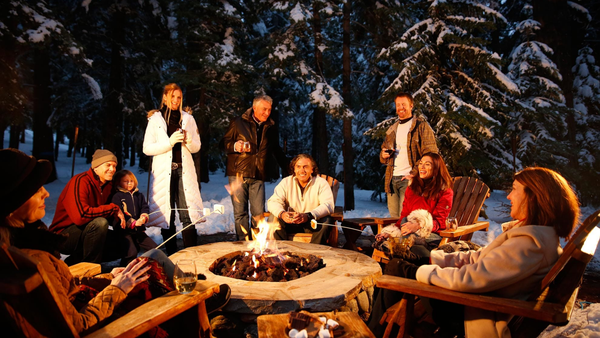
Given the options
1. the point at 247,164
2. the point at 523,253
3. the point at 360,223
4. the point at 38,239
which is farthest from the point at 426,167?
the point at 38,239

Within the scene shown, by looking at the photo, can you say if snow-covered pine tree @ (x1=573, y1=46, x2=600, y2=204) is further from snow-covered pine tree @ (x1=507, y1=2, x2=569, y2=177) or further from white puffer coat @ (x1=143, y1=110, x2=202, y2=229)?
white puffer coat @ (x1=143, y1=110, x2=202, y2=229)

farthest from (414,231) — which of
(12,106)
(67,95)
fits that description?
(67,95)

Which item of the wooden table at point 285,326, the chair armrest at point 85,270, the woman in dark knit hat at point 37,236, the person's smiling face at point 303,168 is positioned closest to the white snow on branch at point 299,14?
the person's smiling face at point 303,168

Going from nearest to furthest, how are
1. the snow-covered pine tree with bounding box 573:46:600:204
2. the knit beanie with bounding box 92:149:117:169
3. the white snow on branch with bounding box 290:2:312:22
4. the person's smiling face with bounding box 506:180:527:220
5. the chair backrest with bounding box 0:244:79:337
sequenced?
the chair backrest with bounding box 0:244:79:337
the person's smiling face with bounding box 506:180:527:220
the knit beanie with bounding box 92:149:117:169
the white snow on branch with bounding box 290:2:312:22
the snow-covered pine tree with bounding box 573:46:600:204

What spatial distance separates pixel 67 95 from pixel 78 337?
1928 cm

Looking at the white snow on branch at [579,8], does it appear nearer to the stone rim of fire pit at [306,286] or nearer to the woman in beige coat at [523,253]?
the stone rim of fire pit at [306,286]

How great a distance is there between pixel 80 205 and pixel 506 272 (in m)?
3.82

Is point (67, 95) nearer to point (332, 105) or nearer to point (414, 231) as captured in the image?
point (332, 105)

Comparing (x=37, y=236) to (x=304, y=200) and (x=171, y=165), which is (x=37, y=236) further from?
(x=304, y=200)

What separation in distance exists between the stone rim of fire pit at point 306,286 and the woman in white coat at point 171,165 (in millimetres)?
1053

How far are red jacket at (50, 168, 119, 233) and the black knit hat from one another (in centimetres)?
234

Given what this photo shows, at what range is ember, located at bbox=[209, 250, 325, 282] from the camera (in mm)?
3264

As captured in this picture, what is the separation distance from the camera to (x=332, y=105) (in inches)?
396

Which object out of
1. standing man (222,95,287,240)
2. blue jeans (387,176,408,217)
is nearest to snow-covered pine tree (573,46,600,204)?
blue jeans (387,176,408,217)
